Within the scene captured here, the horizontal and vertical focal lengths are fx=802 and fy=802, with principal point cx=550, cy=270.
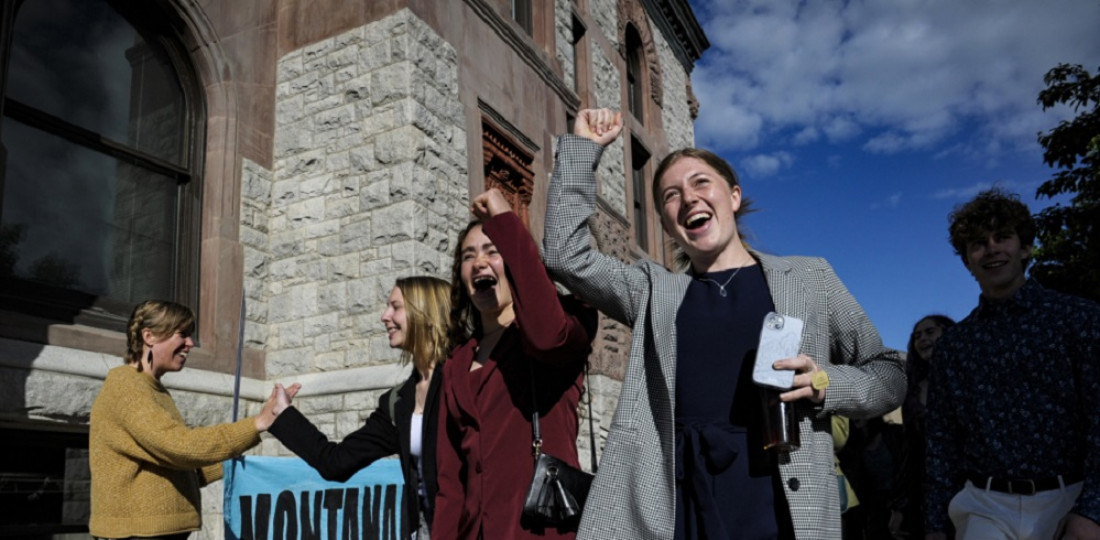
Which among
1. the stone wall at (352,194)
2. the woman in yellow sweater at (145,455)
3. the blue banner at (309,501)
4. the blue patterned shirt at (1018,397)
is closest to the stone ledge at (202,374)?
the stone wall at (352,194)

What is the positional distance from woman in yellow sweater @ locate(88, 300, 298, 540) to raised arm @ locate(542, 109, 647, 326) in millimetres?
2159

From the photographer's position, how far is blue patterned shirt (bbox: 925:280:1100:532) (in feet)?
9.31

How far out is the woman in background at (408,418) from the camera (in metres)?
3.11

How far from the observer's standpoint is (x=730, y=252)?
2391mm

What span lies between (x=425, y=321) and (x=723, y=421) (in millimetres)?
1732

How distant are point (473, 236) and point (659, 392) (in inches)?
40.6

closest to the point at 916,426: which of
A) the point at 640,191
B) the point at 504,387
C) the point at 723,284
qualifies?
the point at 723,284

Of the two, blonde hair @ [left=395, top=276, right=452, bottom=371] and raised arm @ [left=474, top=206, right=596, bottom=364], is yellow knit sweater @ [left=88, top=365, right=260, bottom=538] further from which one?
raised arm @ [left=474, top=206, right=596, bottom=364]

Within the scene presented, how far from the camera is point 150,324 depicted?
4.05 metres

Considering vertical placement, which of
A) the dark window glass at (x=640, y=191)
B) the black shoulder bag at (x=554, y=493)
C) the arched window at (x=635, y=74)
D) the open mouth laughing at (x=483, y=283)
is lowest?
the black shoulder bag at (x=554, y=493)

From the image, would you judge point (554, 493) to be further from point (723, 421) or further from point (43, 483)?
point (43, 483)

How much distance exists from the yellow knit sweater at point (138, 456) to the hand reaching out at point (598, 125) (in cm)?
245

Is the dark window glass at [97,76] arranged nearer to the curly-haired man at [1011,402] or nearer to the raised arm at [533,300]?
the raised arm at [533,300]

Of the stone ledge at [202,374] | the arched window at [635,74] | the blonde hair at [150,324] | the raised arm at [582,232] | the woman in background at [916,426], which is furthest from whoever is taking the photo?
the arched window at [635,74]
